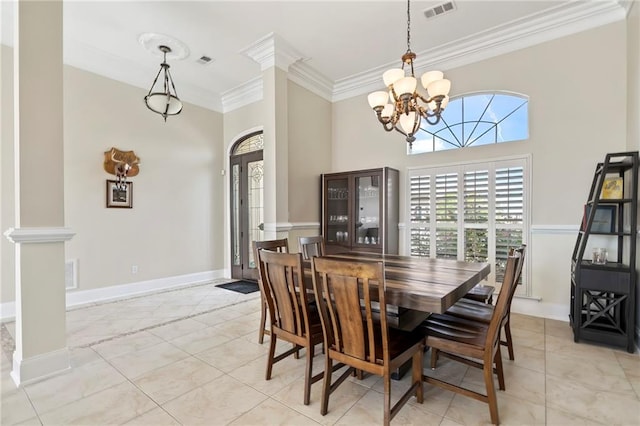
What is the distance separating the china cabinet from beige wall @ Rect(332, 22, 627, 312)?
122 centimetres

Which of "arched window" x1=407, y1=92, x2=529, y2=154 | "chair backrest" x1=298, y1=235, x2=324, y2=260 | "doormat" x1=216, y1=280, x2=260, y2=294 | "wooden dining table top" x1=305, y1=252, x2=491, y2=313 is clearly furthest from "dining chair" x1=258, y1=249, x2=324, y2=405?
"arched window" x1=407, y1=92, x2=529, y2=154

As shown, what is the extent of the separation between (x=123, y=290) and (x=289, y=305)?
3.56 metres

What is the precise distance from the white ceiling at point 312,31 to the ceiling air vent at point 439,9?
0.06m

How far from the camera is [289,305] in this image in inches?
81.4

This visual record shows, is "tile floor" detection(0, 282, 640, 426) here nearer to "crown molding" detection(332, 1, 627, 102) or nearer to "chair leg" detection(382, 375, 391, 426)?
"chair leg" detection(382, 375, 391, 426)

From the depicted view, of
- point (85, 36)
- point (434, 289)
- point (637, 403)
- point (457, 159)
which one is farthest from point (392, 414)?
point (85, 36)

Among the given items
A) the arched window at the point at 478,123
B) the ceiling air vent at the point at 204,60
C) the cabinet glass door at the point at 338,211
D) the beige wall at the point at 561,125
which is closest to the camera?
the beige wall at the point at 561,125

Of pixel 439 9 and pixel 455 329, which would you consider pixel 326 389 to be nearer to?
pixel 455 329

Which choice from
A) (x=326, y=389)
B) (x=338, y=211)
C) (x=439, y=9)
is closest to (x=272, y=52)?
(x=439, y=9)

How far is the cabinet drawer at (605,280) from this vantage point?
2.60 m

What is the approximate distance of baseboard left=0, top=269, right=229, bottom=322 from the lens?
3496 mm

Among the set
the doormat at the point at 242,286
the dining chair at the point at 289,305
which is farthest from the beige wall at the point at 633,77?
the doormat at the point at 242,286

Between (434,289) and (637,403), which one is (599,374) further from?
(434,289)

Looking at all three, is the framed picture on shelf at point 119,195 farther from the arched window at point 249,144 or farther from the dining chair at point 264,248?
the dining chair at point 264,248
